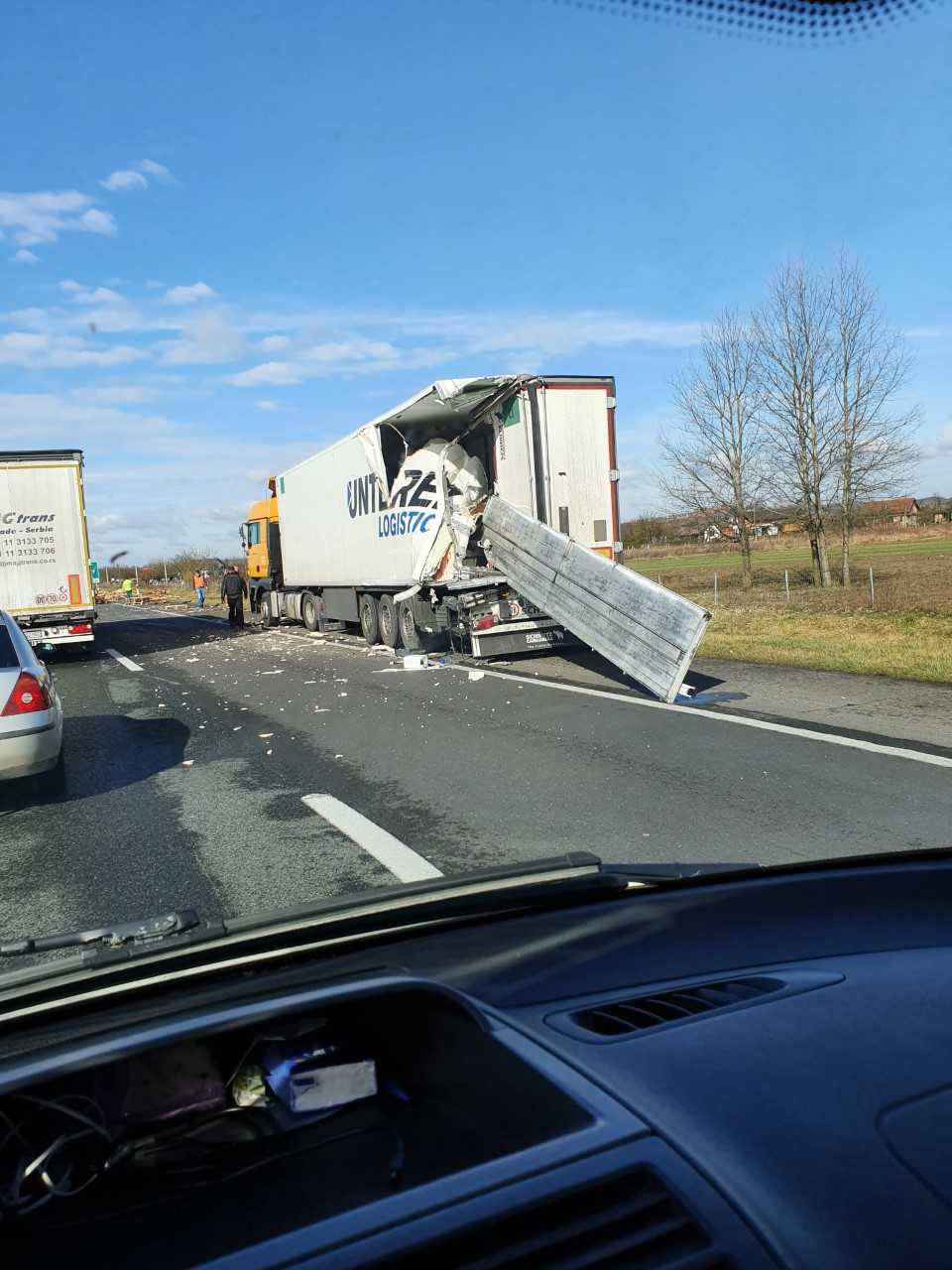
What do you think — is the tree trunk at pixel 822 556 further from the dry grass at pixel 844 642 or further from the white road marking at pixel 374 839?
the white road marking at pixel 374 839

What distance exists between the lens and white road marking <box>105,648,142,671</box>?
62.2 feet

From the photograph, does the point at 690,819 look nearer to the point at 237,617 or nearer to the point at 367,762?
the point at 367,762

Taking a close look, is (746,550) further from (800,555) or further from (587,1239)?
(587,1239)

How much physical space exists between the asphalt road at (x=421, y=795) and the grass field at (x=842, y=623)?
2733 mm

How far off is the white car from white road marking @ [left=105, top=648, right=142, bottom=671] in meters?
10.9

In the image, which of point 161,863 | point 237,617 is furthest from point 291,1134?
point 237,617

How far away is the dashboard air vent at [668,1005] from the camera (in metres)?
1.88

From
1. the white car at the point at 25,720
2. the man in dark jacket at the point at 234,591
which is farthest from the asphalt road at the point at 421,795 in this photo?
the man in dark jacket at the point at 234,591

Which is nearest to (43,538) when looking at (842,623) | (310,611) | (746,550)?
(310,611)

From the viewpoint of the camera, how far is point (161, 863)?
20.0 ft

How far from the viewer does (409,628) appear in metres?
18.2

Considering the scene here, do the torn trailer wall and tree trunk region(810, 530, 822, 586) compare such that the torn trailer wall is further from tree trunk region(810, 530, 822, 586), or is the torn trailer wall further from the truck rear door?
tree trunk region(810, 530, 822, 586)

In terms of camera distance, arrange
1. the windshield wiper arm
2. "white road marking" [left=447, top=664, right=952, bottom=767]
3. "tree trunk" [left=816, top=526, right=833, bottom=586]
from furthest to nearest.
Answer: "tree trunk" [left=816, top=526, right=833, bottom=586], "white road marking" [left=447, top=664, right=952, bottom=767], the windshield wiper arm

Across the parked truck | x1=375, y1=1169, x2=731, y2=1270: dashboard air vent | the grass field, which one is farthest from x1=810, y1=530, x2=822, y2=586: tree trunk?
x1=375, y1=1169, x2=731, y2=1270: dashboard air vent
